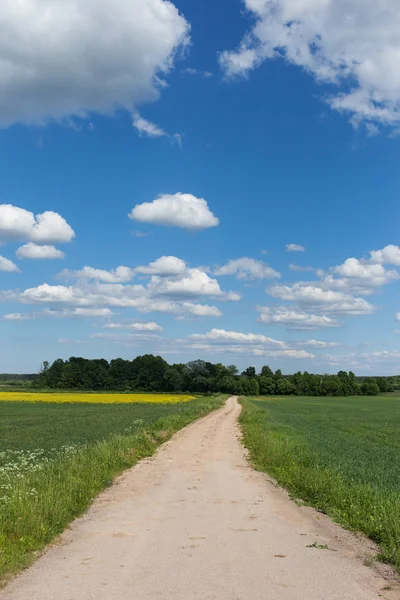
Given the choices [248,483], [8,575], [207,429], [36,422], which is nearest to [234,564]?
[8,575]

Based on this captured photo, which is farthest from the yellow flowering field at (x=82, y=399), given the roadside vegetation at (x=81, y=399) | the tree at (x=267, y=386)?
the tree at (x=267, y=386)

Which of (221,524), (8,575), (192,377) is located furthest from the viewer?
(192,377)

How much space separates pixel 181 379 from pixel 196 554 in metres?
150

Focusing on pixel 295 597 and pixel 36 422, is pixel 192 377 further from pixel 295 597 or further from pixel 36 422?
pixel 295 597

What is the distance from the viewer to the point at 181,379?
157000 mm

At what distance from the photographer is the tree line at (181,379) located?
518ft

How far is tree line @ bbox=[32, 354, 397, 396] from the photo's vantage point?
158000mm

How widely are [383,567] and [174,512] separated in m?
5.14

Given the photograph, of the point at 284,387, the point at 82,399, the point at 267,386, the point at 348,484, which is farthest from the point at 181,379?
the point at 348,484

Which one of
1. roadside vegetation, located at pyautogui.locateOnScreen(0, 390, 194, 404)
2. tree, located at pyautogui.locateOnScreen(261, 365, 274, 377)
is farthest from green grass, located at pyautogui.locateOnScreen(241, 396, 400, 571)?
tree, located at pyautogui.locateOnScreen(261, 365, 274, 377)

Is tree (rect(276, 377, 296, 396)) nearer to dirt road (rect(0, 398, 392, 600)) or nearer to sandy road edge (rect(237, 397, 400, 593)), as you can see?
dirt road (rect(0, 398, 392, 600))

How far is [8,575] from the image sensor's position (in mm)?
7207

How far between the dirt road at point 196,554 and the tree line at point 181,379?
145 meters

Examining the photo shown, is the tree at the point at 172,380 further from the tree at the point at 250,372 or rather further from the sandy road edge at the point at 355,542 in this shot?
the sandy road edge at the point at 355,542
